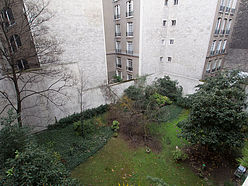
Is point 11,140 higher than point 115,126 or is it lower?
higher

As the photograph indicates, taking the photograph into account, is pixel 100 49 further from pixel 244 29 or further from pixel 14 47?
pixel 244 29

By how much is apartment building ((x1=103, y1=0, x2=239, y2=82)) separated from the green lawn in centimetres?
917

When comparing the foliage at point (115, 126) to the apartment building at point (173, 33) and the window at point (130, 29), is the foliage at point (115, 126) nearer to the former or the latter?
the apartment building at point (173, 33)

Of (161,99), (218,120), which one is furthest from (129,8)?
(218,120)

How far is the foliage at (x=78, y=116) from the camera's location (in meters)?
11.0

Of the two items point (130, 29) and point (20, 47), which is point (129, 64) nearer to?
point (130, 29)

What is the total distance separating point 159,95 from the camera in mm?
14539

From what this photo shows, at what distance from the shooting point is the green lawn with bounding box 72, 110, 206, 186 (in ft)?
22.7

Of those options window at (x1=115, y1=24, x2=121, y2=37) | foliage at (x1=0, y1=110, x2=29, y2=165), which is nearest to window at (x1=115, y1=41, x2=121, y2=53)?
window at (x1=115, y1=24, x2=121, y2=37)

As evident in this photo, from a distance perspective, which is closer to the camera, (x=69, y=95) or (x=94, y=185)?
(x=94, y=185)

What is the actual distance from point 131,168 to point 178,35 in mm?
14922

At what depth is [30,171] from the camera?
3641 mm

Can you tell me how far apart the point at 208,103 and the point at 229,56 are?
13.7 metres

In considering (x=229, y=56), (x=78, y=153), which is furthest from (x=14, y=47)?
(x=229, y=56)
